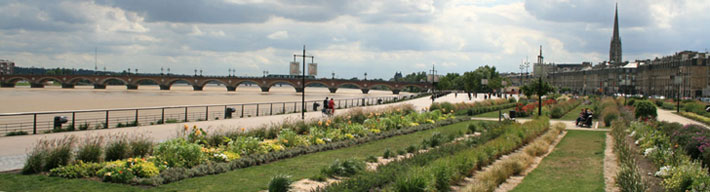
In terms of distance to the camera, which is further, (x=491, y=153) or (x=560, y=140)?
(x=560, y=140)

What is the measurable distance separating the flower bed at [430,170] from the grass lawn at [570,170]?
1141 millimetres

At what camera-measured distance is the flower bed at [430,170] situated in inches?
346

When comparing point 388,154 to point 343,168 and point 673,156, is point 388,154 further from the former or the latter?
point 673,156

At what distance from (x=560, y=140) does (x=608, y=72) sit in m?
143

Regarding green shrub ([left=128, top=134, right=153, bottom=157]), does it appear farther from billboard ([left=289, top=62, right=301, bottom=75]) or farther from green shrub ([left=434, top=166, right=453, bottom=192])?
billboard ([left=289, top=62, right=301, bottom=75])

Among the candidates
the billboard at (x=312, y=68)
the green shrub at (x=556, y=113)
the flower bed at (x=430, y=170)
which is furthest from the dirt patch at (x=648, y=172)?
the green shrub at (x=556, y=113)

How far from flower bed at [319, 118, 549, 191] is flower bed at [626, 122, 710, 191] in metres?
3.66

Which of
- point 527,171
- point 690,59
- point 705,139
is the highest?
point 690,59

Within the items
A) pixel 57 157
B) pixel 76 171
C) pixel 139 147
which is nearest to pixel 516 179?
pixel 139 147

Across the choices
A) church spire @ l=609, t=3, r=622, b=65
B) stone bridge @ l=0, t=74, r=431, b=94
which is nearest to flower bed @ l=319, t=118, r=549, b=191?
stone bridge @ l=0, t=74, r=431, b=94

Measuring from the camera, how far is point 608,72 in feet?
486

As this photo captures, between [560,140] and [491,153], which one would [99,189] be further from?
[560,140]

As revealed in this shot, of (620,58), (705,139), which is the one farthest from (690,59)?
(705,139)

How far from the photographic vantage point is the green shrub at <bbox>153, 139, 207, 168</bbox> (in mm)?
10969
